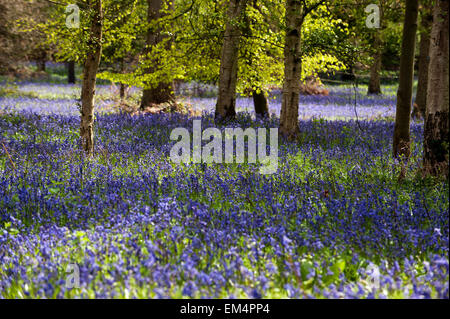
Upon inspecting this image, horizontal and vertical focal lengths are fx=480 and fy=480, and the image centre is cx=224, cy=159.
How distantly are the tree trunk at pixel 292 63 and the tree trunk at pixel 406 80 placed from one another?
2.41 meters

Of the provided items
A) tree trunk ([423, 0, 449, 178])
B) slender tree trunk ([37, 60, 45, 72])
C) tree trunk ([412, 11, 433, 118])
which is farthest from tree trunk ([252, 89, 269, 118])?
slender tree trunk ([37, 60, 45, 72])

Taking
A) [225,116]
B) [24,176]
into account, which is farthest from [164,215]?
[225,116]

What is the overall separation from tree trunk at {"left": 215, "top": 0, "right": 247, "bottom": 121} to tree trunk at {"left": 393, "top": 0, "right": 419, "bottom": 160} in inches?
175

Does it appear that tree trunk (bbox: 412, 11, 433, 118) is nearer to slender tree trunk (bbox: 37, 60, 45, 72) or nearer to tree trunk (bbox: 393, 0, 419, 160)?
tree trunk (bbox: 393, 0, 419, 160)

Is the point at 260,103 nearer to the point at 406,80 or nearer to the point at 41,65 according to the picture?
the point at 406,80

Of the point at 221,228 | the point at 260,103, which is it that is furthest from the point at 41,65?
the point at 221,228

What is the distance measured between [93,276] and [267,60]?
10.6 m

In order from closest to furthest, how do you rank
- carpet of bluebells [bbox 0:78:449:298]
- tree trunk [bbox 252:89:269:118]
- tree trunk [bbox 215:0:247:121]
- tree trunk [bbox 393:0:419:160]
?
1. carpet of bluebells [bbox 0:78:449:298]
2. tree trunk [bbox 393:0:419:160]
3. tree trunk [bbox 215:0:247:121]
4. tree trunk [bbox 252:89:269:118]

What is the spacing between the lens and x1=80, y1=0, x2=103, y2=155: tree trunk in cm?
770

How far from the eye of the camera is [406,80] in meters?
7.41

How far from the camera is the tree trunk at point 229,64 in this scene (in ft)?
37.5

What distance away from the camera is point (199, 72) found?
1320 centimetres

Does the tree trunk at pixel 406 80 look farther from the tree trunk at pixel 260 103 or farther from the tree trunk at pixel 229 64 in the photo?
the tree trunk at pixel 260 103

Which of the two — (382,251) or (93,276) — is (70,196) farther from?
(382,251)
